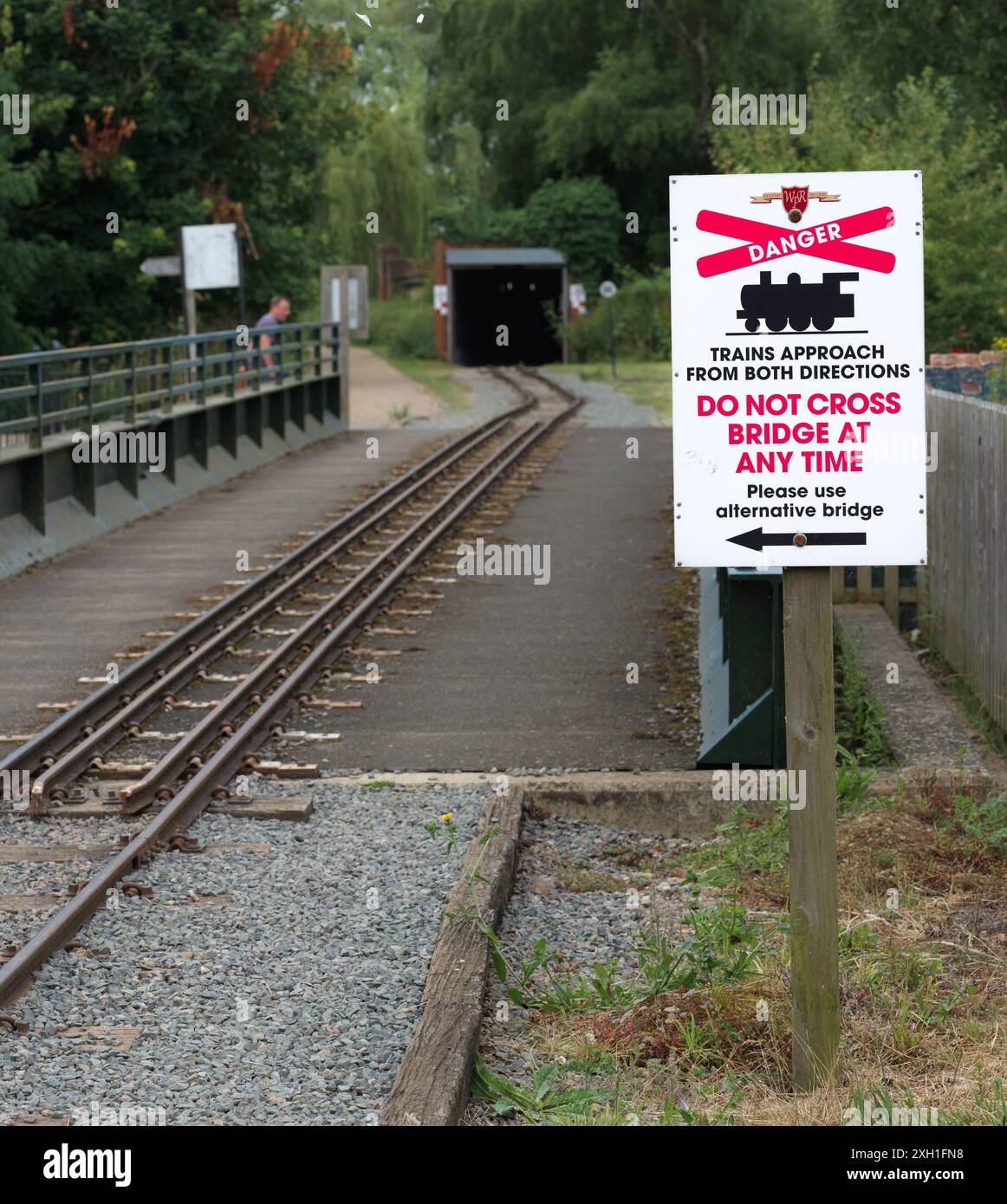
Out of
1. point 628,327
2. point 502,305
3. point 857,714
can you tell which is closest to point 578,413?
point 628,327

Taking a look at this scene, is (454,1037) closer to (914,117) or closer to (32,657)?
(32,657)

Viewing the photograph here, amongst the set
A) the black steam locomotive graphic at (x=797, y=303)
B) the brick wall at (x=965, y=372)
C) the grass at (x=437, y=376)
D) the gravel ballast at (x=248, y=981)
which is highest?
the black steam locomotive graphic at (x=797, y=303)

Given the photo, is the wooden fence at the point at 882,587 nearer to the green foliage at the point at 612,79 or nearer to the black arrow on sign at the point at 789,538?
the black arrow on sign at the point at 789,538

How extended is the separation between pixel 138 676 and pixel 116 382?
888 cm

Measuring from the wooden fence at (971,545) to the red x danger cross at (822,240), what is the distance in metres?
4.29

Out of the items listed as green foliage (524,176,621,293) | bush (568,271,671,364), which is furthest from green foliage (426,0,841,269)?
bush (568,271,671,364)

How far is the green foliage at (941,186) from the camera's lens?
2366cm

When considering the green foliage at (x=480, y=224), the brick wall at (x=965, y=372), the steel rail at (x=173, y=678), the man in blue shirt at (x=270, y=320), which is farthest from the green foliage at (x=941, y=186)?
the green foliage at (x=480, y=224)

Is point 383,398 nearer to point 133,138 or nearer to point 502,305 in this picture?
point 133,138

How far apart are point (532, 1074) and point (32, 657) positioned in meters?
7.50

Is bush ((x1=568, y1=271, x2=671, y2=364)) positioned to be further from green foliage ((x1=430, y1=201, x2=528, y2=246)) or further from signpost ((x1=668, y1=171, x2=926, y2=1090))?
signpost ((x1=668, y1=171, x2=926, y2=1090))

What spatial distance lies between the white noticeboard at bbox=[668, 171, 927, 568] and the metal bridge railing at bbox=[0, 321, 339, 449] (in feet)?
38.1
